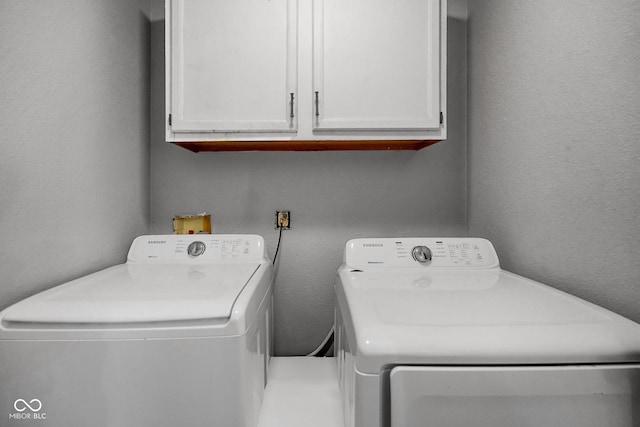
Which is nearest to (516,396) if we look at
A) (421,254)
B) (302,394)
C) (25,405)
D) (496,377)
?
(496,377)

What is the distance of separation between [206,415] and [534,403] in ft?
2.42

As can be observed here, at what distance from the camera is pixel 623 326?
82 cm

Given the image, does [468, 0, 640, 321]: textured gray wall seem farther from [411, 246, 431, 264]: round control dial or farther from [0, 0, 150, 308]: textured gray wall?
[0, 0, 150, 308]: textured gray wall

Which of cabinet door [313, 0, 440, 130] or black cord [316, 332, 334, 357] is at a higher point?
cabinet door [313, 0, 440, 130]

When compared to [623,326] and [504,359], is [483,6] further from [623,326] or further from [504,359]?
[504,359]

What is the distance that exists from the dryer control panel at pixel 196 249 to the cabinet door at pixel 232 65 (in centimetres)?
47

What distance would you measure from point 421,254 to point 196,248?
3.14 ft

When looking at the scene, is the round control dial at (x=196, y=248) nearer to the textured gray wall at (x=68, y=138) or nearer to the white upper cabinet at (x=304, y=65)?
the textured gray wall at (x=68, y=138)

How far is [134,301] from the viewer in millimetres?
936

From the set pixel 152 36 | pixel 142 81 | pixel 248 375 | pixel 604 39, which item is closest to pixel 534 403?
pixel 248 375

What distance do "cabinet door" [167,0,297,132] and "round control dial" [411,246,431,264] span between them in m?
0.73

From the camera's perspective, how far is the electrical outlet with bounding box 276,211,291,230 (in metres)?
1.88

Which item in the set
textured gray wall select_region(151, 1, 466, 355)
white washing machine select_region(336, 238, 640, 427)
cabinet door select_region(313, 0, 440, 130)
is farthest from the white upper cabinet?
white washing machine select_region(336, 238, 640, 427)

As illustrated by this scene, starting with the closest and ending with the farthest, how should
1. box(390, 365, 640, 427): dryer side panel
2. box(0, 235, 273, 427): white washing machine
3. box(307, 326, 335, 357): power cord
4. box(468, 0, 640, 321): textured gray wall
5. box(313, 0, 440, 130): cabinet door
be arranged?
box(390, 365, 640, 427): dryer side panel → box(0, 235, 273, 427): white washing machine → box(468, 0, 640, 321): textured gray wall → box(313, 0, 440, 130): cabinet door → box(307, 326, 335, 357): power cord
